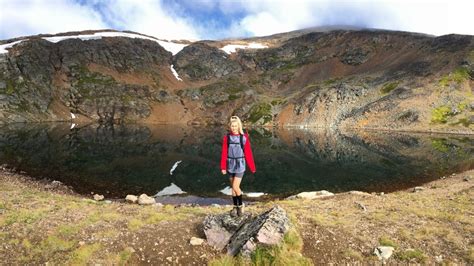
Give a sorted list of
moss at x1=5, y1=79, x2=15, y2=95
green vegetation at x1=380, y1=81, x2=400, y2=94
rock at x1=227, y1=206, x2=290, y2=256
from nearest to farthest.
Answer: rock at x1=227, y1=206, x2=290, y2=256 → green vegetation at x1=380, y1=81, x2=400, y2=94 → moss at x1=5, y1=79, x2=15, y2=95

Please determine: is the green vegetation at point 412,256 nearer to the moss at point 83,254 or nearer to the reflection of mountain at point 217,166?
the moss at point 83,254

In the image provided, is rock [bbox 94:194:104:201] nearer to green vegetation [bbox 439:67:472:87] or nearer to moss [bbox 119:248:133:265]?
moss [bbox 119:248:133:265]

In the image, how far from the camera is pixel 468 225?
18469 mm

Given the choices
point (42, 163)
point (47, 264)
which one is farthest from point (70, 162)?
point (47, 264)

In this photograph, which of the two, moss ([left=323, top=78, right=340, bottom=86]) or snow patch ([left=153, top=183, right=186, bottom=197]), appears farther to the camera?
moss ([left=323, top=78, right=340, bottom=86])

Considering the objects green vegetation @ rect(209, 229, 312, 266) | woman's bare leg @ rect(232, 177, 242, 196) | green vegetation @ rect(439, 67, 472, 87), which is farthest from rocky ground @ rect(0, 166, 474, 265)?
green vegetation @ rect(439, 67, 472, 87)

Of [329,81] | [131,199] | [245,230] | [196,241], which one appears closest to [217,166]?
[131,199]

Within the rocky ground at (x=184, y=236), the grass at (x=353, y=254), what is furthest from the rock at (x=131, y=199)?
the grass at (x=353, y=254)

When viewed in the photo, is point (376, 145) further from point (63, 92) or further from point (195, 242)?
point (63, 92)

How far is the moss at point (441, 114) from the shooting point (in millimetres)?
131975

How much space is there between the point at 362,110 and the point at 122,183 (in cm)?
12850

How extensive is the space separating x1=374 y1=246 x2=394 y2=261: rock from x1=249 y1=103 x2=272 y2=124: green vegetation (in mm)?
160671

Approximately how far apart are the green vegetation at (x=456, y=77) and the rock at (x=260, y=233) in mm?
157785

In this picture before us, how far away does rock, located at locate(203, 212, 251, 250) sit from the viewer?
1592cm
